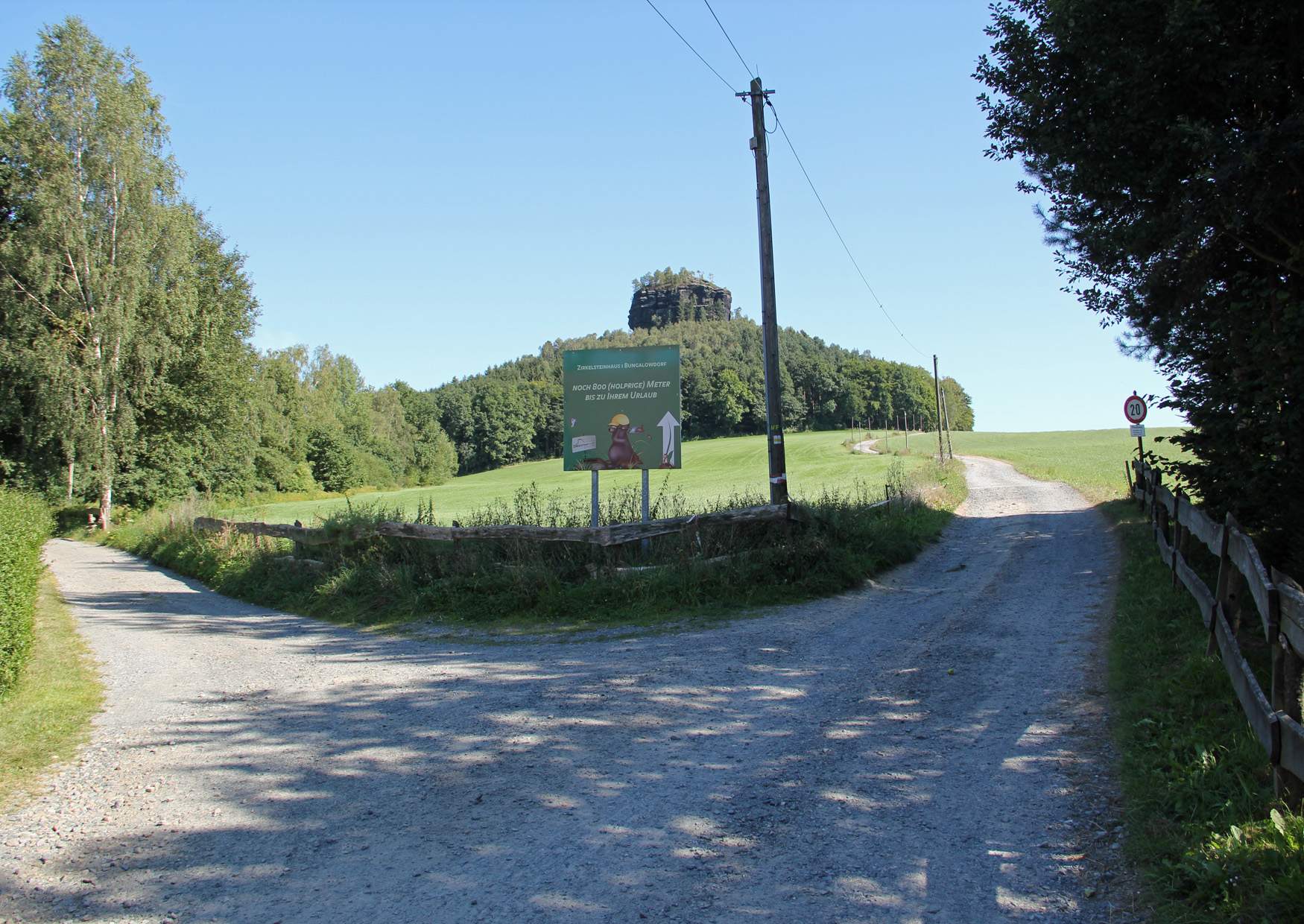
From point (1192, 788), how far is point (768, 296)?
10.5m

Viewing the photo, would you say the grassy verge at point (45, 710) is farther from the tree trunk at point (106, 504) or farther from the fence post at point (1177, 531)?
the tree trunk at point (106, 504)

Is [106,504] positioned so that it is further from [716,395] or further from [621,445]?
[716,395]

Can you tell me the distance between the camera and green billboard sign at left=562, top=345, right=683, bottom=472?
12789 millimetres

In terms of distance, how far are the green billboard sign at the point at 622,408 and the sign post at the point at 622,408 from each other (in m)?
0.01

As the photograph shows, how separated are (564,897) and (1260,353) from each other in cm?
792

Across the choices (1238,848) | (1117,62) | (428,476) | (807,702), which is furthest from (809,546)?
(428,476)

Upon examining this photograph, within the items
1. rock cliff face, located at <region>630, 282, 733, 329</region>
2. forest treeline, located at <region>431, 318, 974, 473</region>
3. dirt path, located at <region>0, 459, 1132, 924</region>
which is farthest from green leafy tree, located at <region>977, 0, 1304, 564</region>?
rock cliff face, located at <region>630, 282, 733, 329</region>

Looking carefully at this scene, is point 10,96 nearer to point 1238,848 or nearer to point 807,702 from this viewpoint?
point 807,702

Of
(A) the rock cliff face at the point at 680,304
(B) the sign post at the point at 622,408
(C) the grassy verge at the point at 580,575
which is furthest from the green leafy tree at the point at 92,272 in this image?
(A) the rock cliff face at the point at 680,304

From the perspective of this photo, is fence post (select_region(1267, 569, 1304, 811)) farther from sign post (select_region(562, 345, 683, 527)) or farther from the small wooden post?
sign post (select_region(562, 345, 683, 527))

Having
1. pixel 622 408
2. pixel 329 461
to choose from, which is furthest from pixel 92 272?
pixel 329 461

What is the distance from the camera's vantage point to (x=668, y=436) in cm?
1275

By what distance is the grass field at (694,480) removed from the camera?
1419 inches

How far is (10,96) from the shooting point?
31797mm
